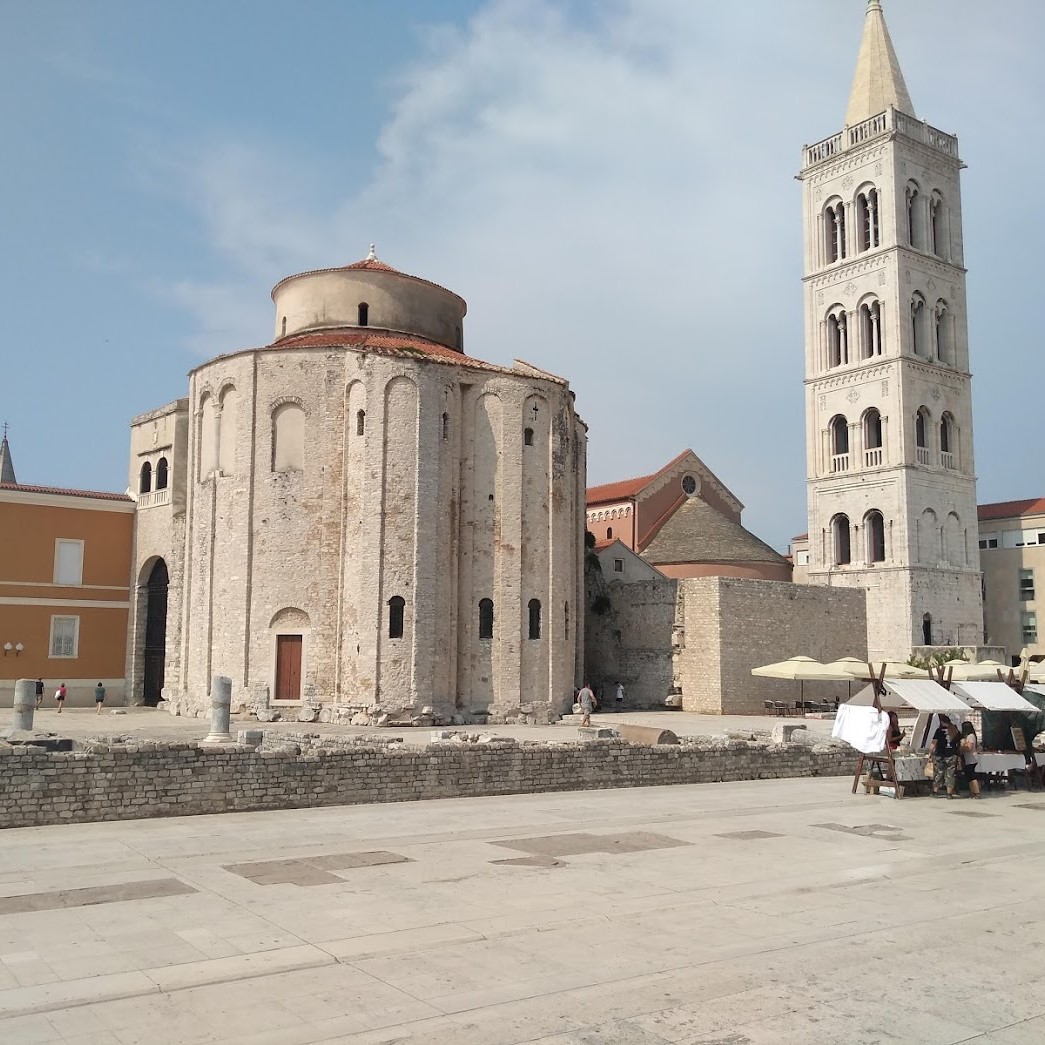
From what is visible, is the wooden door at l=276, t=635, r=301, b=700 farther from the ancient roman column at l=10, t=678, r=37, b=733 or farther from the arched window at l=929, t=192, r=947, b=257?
the arched window at l=929, t=192, r=947, b=257

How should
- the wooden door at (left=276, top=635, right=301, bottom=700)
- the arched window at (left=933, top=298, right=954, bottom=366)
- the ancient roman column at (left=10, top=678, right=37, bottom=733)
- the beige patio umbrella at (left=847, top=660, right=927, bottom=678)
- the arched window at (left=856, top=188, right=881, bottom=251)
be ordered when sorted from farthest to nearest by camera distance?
the arched window at (left=933, top=298, right=954, bottom=366) < the arched window at (left=856, top=188, right=881, bottom=251) < the wooden door at (left=276, top=635, right=301, bottom=700) < the beige patio umbrella at (left=847, top=660, right=927, bottom=678) < the ancient roman column at (left=10, top=678, right=37, bottom=733)

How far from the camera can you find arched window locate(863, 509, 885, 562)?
46.9m

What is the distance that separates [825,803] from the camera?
15438mm

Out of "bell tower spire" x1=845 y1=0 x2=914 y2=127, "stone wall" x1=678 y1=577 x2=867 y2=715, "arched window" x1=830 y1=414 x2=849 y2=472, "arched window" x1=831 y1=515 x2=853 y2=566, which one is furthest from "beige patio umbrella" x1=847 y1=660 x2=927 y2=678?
"bell tower spire" x1=845 y1=0 x2=914 y2=127

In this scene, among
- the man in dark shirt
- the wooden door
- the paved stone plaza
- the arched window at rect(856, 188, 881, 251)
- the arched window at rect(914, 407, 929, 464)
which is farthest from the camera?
the arched window at rect(856, 188, 881, 251)

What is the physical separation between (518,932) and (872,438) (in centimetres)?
4406

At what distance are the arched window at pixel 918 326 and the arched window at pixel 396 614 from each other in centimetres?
3097

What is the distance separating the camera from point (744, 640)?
113 ft

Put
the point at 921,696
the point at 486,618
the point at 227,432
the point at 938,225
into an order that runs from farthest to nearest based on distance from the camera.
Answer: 1. the point at 938,225
2. the point at 227,432
3. the point at 486,618
4. the point at 921,696

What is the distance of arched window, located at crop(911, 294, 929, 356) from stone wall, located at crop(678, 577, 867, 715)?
57.6 ft

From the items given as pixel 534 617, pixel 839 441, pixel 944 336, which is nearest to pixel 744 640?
pixel 534 617

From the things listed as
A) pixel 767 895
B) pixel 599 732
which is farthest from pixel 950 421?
pixel 767 895

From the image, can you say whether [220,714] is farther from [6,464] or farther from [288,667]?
[6,464]

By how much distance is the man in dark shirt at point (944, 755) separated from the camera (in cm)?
1616
